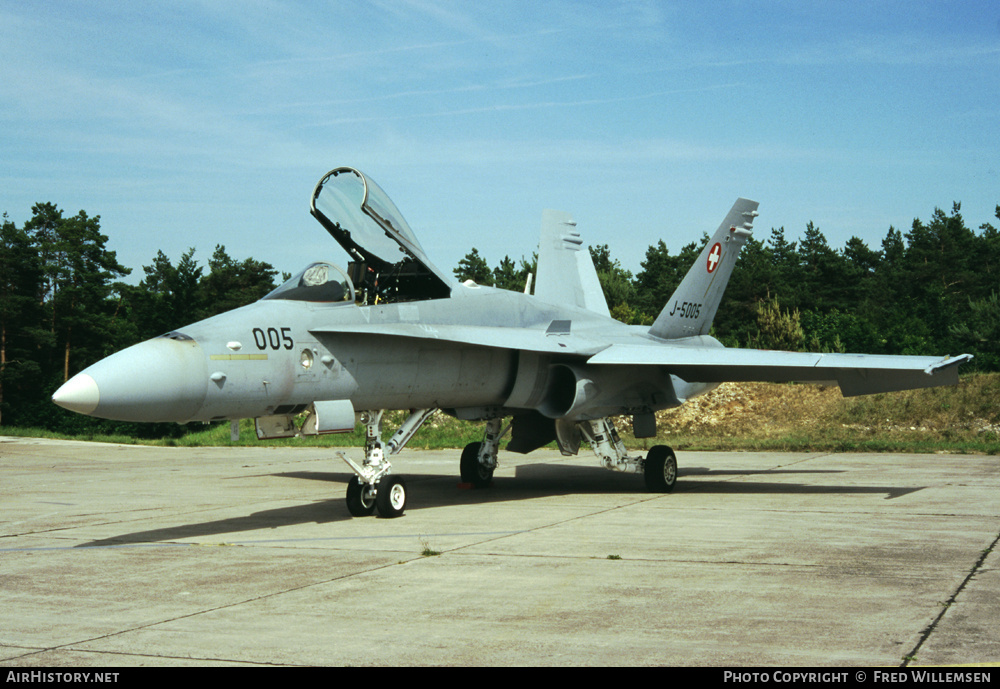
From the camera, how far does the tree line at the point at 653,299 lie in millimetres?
40906

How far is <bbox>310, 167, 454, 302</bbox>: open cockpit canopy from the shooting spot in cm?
982

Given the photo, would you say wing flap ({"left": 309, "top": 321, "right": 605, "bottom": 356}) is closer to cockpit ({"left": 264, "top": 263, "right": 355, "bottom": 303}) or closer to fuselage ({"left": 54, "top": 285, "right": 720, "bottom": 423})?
fuselage ({"left": 54, "top": 285, "right": 720, "bottom": 423})

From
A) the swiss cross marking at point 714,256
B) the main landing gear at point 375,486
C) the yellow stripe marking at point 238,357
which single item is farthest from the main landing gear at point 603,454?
the yellow stripe marking at point 238,357

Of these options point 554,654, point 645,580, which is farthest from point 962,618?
point 554,654

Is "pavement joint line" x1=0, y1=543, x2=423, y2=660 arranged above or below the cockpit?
below

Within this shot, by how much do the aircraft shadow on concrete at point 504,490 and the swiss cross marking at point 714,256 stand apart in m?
3.52

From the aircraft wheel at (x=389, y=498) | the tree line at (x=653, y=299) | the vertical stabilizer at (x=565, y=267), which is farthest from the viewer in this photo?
the tree line at (x=653, y=299)

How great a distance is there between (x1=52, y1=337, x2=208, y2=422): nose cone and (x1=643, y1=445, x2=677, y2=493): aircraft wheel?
22.1 feet

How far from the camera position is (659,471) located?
1228cm

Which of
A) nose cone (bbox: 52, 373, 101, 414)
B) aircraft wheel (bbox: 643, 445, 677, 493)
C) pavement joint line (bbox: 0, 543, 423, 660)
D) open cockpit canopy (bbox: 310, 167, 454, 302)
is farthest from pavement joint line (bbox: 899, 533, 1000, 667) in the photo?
open cockpit canopy (bbox: 310, 167, 454, 302)

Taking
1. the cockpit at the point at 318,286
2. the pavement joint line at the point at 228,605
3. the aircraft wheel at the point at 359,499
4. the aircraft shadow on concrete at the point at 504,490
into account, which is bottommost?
the aircraft shadow on concrete at the point at 504,490

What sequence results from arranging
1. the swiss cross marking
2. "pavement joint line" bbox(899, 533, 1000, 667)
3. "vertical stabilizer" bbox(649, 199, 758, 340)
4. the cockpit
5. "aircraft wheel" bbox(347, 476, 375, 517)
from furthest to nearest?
the swiss cross marking < "vertical stabilizer" bbox(649, 199, 758, 340) < "aircraft wheel" bbox(347, 476, 375, 517) < the cockpit < "pavement joint line" bbox(899, 533, 1000, 667)

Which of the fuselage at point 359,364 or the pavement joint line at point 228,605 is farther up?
the fuselage at point 359,364

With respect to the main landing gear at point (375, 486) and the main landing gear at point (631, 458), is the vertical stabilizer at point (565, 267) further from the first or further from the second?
the main landing gear at point (375, 486)
